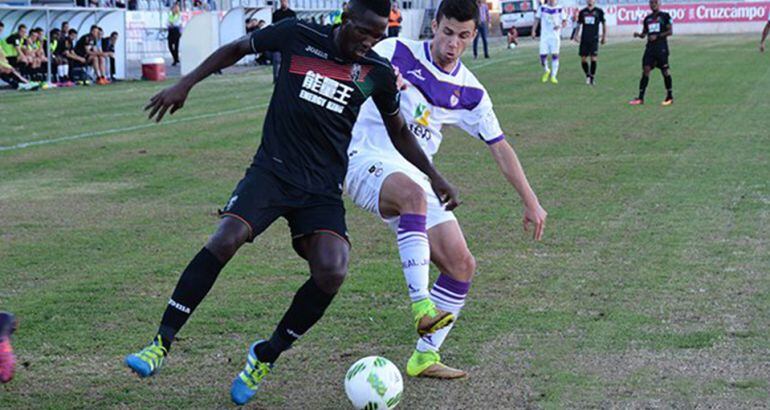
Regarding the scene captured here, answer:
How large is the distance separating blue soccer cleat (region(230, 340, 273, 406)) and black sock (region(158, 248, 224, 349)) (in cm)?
42

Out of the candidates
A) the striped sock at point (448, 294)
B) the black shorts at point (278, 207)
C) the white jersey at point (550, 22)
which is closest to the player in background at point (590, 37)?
the white jersey at point (550, 22)

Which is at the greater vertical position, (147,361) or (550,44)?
(550,44)

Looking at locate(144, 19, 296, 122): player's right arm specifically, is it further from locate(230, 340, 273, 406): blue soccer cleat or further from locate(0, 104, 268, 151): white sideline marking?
locate(0, 104, 268, 151): white sideline marking

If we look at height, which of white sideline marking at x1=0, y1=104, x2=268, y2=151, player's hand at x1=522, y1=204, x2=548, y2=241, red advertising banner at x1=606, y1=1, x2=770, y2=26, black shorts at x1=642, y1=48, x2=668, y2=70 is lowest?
white sideline marking at x1=0, y1=104, x2=268, y2=151

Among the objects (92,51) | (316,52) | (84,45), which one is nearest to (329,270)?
(316,52)

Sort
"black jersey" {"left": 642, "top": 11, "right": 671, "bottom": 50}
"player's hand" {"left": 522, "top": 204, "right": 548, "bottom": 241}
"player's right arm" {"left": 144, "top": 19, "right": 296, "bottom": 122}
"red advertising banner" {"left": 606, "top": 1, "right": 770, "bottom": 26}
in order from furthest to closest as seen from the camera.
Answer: "red advertising banner" {"left": 606, "top": 1, "right": 770, "bottom": 26} < "black jersey" {"left": 642, "top": 11, "right": 671, "bottom": 50} < "player's hand" {"left": 522, "top": 204, "right": 548, "bottom": 241} < "player's right arm" {"left": 144, "top": 19, "right": 296, "bottom": 122}

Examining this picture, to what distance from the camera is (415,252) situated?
5.67 meters

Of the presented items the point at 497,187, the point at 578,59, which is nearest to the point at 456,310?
the point at 497,187

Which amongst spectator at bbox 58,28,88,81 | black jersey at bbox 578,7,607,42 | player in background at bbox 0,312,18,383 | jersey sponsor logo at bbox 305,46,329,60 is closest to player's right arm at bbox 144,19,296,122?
jersey sponsor logo at bbox 305,46,329,60

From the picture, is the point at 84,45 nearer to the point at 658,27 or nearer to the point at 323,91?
the point at 658,27

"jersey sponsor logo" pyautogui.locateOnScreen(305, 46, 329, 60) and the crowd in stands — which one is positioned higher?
"jersey sponsor logo" pyautogui.locateOnScreen(305, 46, 329, 60)

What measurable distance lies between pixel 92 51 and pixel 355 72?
24754mm

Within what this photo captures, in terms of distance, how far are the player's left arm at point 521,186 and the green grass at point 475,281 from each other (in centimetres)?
72

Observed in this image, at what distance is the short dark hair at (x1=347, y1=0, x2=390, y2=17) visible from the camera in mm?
5270
